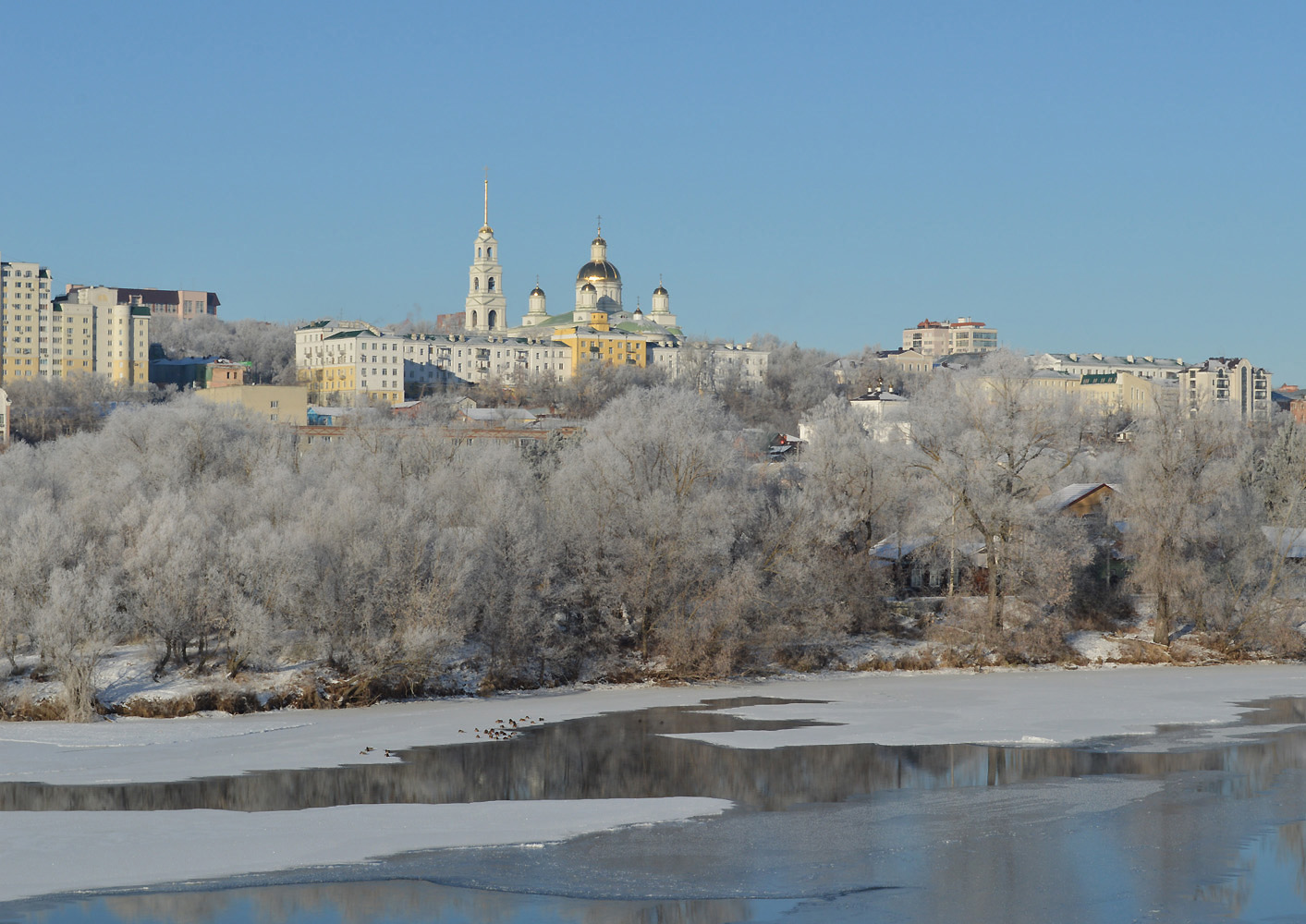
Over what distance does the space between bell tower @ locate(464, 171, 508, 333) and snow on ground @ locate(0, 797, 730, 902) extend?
13496cm

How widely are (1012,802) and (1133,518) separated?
16.7 m

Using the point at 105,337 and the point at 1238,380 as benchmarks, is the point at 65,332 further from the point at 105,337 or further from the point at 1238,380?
the point at 1238,380

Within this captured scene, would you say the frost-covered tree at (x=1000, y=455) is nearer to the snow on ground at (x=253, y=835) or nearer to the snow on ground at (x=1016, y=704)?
the snow on ground at (x=1016, y=704)

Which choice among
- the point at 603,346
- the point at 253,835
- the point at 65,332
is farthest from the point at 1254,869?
the point at 603,346

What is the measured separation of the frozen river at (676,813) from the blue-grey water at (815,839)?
5cm

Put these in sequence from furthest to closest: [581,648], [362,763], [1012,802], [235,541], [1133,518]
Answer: [1133,518]
[581,648]
[235,541]
[362,763]
[1012,802]

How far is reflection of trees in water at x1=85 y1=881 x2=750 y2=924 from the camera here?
1297cm

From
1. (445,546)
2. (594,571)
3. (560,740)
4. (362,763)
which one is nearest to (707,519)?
(594,571)

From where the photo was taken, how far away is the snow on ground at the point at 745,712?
20203mm

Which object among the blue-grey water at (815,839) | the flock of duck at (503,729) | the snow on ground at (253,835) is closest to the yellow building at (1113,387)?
the flock of duck at (503,729)

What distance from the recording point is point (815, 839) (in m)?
15.8

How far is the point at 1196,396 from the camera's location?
34969 millimetres

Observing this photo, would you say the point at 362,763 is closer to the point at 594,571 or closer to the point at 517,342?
the point at 594,571

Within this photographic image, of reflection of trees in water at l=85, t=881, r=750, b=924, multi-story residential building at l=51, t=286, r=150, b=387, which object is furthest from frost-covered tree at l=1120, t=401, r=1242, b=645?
multi-story residential building at l=51, t=286, r=150, b=387
